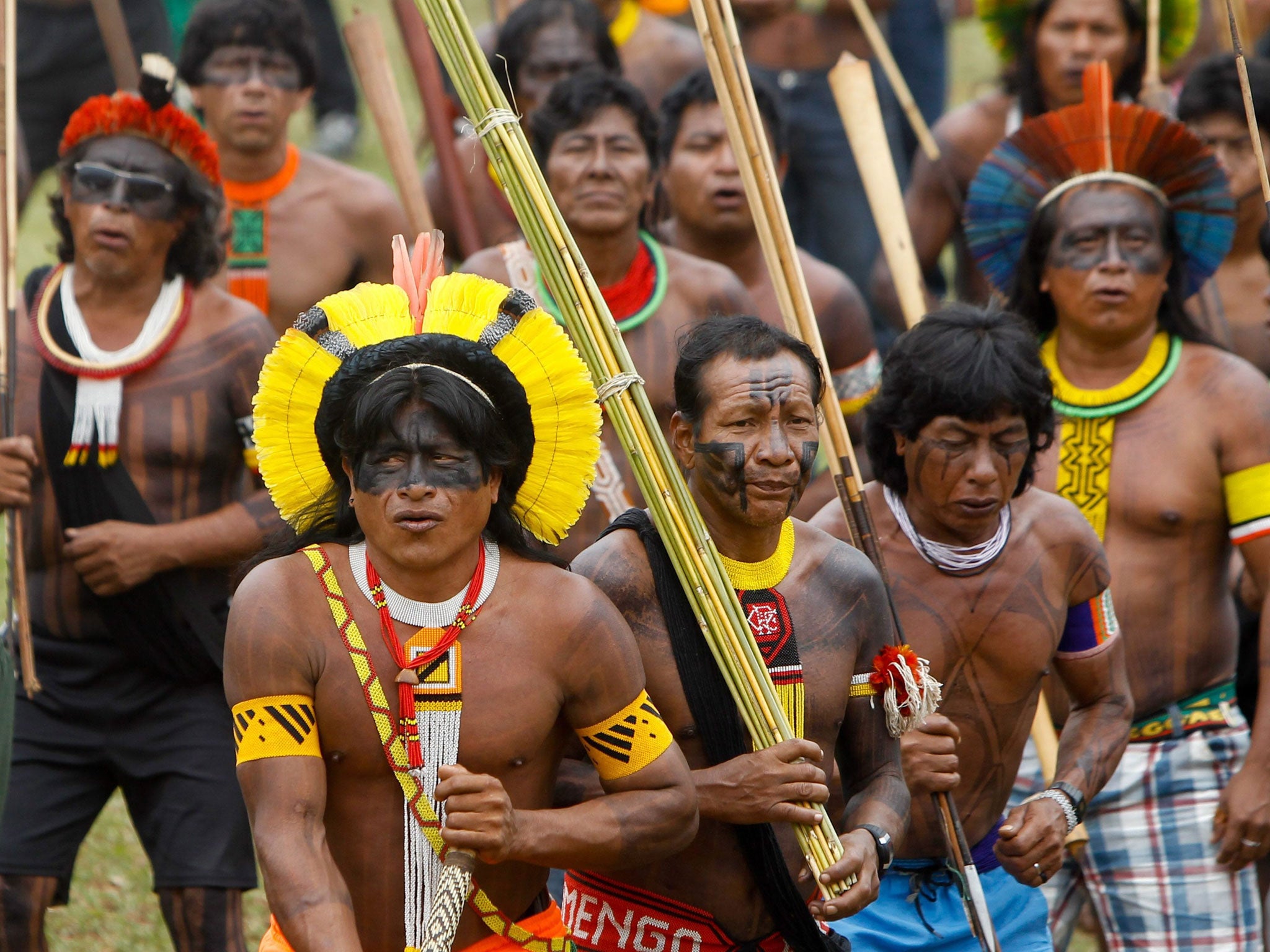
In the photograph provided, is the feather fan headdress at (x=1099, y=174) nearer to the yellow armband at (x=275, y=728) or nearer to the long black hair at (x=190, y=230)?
the long black hair at (x=190, y=230)

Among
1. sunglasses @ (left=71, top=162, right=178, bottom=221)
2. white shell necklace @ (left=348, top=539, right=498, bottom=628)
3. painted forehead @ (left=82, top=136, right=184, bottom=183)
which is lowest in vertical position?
white shell necklace @ (left=348, top=539, right=498, bottom=628)

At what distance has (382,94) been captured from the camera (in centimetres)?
577

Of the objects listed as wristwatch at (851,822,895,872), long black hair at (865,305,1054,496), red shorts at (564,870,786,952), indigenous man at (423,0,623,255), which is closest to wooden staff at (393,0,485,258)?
indigenous man at (423,0,623,255)

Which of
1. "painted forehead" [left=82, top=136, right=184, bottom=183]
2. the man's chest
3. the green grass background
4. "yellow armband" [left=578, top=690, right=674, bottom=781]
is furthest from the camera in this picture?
the green grass background

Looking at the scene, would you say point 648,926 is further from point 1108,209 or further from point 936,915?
point 1108,209

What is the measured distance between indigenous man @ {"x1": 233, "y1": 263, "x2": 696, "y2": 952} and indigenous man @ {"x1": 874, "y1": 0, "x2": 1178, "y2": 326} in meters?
3.63

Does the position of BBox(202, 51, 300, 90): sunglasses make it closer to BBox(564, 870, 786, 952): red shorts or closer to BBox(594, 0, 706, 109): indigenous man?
BBox(594, 0, 706, 109): indigenous man

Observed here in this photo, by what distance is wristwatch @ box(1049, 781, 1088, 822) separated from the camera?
4145mm

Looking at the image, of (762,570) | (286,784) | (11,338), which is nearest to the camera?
(286,784)

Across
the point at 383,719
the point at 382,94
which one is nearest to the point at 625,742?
the point at 383,719

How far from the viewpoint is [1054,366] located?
5.07 meters

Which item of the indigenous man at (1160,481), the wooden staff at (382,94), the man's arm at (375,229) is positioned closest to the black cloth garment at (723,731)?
the indigenous man at (1160,481)

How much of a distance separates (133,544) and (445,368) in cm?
171

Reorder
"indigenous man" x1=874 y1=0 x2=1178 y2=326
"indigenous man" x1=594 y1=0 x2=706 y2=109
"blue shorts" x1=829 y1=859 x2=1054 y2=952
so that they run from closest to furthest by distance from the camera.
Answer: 1. "blue shorts" x1=829 y1=859 x2=1054 y2=952
2. "indigenous man" x1=874 y1=0 x2=1178 y2=326
3. "indigenous man" x1=594 y1=0 x2=706 y2=109
